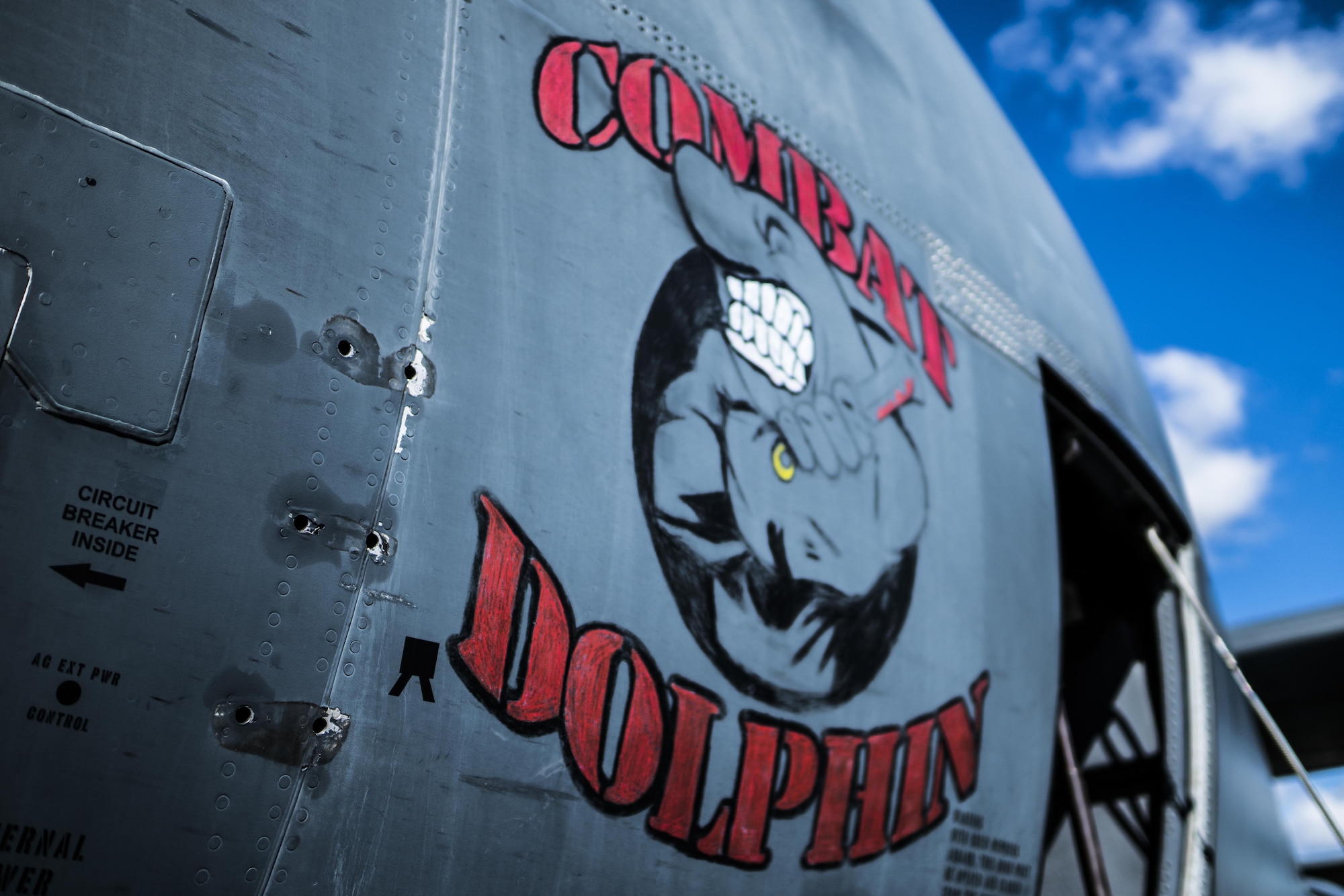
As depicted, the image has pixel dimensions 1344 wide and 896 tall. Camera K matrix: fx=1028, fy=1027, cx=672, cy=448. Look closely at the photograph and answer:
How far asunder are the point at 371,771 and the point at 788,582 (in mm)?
1170

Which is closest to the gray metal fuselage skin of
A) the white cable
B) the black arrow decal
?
the black arrow decal

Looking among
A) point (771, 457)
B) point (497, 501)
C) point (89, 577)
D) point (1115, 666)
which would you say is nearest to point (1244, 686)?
point (1115, 666)

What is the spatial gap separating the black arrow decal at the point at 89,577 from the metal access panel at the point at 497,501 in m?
0.01

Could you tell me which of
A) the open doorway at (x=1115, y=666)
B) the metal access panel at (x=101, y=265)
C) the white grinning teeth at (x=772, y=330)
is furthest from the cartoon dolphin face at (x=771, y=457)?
the open doorway at (x=1115, y=666)

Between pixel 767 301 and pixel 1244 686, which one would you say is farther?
pixel 1244 686

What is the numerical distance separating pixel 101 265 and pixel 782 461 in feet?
5.29

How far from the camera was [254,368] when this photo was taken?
5.80ft

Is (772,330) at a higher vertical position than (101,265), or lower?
higher

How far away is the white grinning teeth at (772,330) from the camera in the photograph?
8.70 ft

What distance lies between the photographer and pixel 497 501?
80.4 inches

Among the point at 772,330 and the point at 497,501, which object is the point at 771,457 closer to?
the point at 772,330

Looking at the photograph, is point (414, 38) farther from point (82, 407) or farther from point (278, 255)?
point (82, 407)

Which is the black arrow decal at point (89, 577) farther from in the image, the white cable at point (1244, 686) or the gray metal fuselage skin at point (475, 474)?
the white cable at point (1244, 686)

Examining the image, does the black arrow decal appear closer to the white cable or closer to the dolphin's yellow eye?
the dolphin's yellow eye
